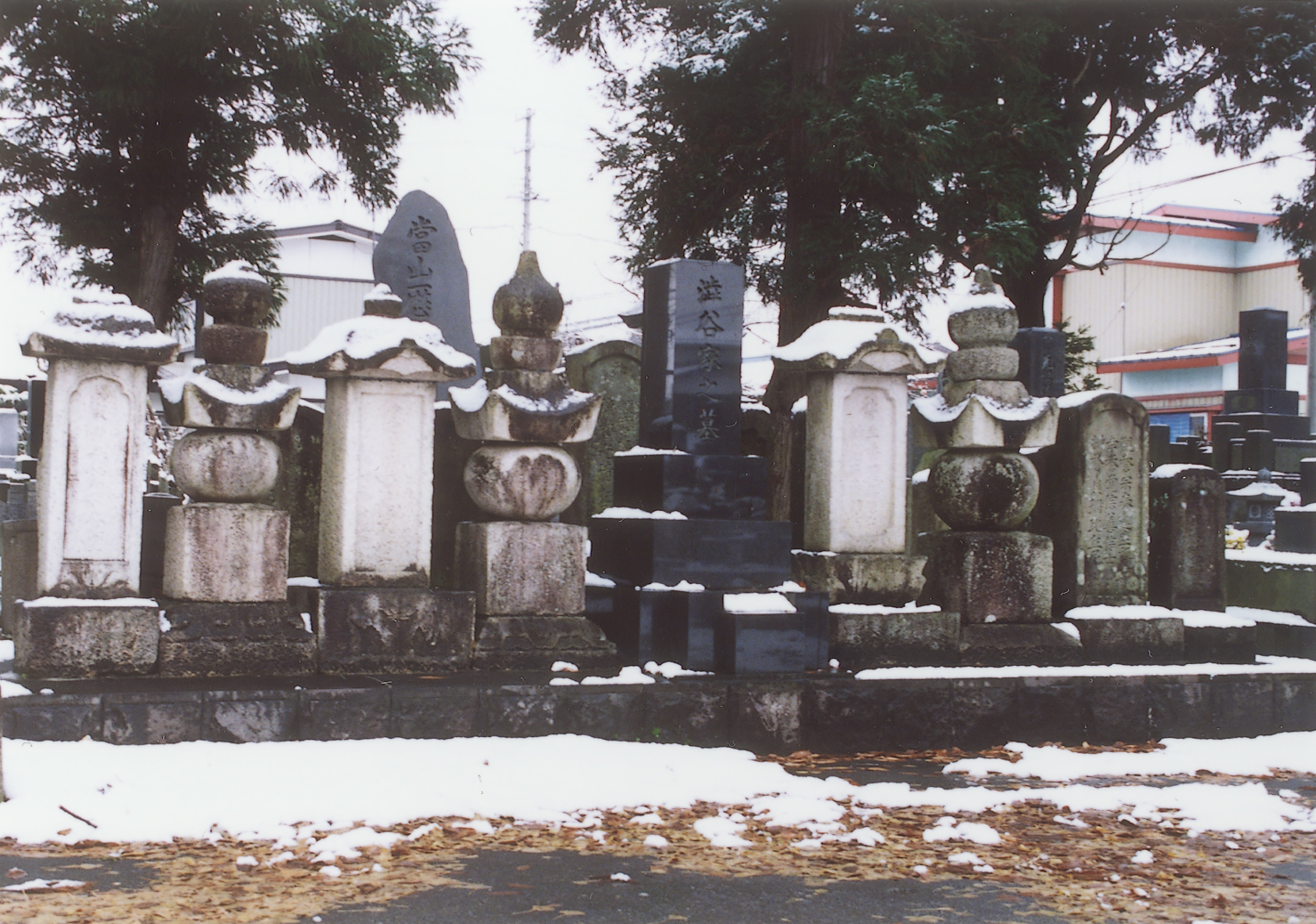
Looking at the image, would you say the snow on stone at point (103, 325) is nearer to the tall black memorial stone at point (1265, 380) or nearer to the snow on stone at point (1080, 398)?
the snow on stone at point (1080, 398)

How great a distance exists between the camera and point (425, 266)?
37.7 ft

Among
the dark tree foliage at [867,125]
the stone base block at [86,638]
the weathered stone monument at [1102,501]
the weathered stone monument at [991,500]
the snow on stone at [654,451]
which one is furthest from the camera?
the dark tree foliage at [867,125]

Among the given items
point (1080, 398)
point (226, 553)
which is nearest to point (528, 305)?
point (226, 553)

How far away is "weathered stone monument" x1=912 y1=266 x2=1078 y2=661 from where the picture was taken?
7574 mm

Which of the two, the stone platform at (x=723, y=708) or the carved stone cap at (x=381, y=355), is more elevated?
the carved stone cap at (x=381, y=355)

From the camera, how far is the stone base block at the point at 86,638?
226 inches

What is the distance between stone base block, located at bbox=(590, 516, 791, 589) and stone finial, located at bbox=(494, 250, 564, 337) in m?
1.17

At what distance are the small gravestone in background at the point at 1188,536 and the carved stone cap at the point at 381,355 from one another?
4.65 m

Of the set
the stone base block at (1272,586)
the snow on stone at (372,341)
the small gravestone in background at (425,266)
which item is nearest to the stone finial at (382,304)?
the snow on stone at (372,341)

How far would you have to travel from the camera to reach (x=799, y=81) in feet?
48.8

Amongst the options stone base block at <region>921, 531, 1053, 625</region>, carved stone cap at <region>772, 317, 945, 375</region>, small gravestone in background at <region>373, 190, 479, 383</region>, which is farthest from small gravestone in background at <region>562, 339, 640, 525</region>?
small gravestone in background at <region>373, 190, 479, 383</region>

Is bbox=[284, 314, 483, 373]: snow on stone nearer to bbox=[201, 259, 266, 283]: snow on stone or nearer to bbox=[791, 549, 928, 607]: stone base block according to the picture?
bbox=[201, 259, 266, 283]: snow on stone

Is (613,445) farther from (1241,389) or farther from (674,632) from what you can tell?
Result: (1241,389)

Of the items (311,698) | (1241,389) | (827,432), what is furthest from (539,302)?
(1241,389)
